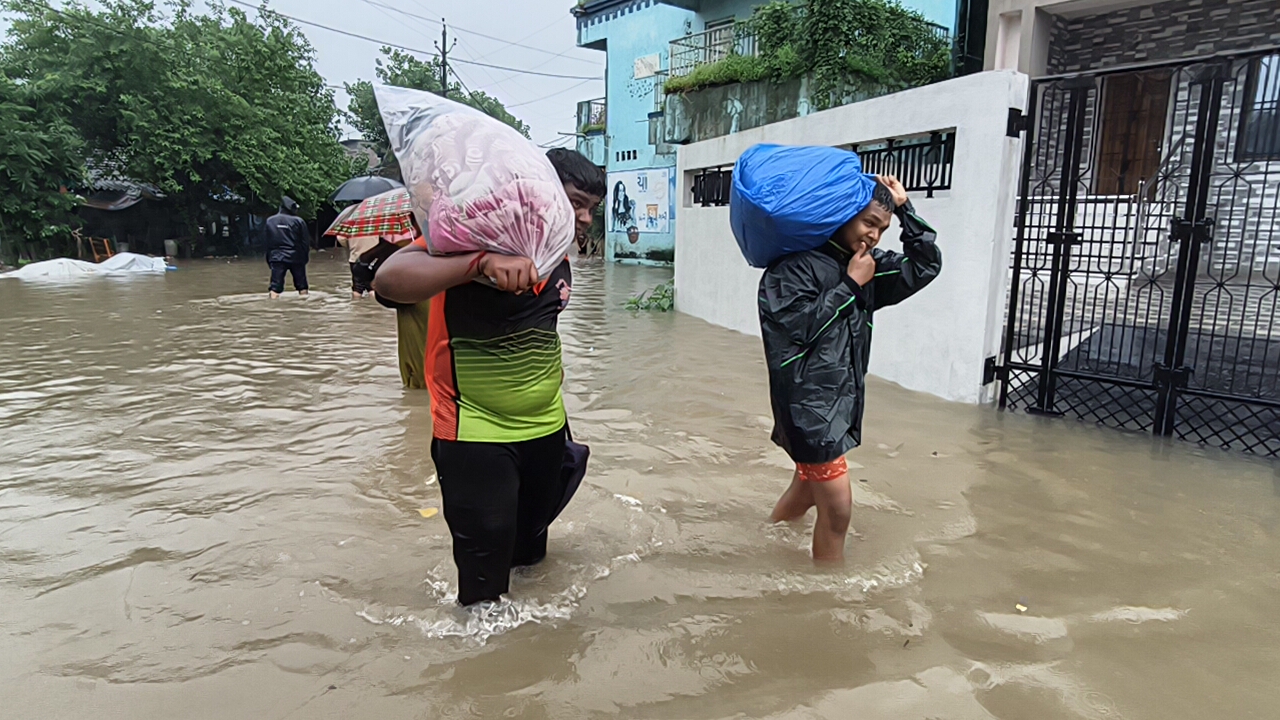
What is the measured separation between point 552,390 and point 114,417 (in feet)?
14.9

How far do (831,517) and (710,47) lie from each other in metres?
16.5

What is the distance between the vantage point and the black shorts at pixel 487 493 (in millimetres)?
2365

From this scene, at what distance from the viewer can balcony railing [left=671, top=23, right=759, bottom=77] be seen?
1565 cm

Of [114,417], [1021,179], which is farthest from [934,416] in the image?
[114,417]

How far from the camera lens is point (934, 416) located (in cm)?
535

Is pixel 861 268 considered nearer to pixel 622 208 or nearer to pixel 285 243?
pixel 285 243

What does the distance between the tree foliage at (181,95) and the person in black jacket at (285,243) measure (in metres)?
11.8

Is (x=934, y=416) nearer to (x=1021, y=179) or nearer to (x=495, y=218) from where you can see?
(x=1021, y=179)

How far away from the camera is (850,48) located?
42.8ft

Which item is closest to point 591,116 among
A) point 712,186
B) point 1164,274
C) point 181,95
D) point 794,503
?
point 181,95

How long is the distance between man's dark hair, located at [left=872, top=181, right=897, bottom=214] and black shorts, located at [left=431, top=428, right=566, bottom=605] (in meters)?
1.47

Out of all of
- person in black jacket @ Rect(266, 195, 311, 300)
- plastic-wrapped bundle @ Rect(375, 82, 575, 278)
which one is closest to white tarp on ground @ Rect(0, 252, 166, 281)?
person in black jacket @ Rect(266, 195, 311, 300)

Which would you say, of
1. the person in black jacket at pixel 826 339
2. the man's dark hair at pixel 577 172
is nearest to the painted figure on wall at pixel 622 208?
the person in black jacket at pixel 826 339

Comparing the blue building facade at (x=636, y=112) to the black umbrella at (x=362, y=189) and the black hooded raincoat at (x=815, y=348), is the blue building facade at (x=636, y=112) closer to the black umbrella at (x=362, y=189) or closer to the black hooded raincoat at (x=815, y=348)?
the black umbrella at (x=362, y=189)
